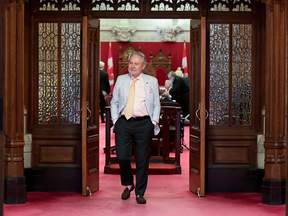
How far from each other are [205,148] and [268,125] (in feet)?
3.10

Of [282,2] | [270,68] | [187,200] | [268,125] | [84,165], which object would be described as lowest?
[187,200]

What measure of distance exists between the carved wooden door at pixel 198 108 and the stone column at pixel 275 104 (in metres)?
0.68

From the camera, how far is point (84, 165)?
554cm

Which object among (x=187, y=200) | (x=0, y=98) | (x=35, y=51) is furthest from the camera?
(x=35, y=51)

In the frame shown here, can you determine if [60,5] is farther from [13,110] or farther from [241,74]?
[241,74]

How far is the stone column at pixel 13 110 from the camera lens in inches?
202

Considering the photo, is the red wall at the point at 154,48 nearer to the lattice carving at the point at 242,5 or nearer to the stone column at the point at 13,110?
the lattice carving at the point at 242,5

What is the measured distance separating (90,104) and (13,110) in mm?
968

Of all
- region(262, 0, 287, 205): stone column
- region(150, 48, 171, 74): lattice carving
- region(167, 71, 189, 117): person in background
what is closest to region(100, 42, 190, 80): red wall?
region(150, 48, 171, 74): lattice carving

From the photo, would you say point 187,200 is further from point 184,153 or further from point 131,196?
point 184,153

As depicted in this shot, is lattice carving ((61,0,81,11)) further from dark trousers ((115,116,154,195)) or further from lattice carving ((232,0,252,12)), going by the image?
lattice carving ((232,0,252,12))

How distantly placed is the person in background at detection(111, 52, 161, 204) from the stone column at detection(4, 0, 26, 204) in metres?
0.99

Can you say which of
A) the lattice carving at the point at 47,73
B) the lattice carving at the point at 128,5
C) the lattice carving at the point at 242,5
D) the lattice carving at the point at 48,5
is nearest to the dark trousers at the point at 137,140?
the lattice carving at the point at 47,73

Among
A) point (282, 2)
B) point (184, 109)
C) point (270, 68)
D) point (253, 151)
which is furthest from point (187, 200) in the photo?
point (184, 109)
